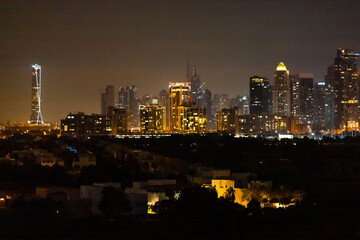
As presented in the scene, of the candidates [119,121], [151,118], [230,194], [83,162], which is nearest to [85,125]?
[119,121]

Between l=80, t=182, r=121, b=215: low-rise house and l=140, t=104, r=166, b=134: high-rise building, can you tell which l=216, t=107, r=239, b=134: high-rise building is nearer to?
l=140, t=104, r=166, b=134: high-rise building

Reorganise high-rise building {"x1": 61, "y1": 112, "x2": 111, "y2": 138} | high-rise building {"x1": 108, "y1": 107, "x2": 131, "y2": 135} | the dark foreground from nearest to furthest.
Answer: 1. the dark foreground
2. high-rise building {"x1": 108, "y1": 107, "x2": 131, "y2": 135}
3. high-rise building {"x1": 61, "y1": 112, "x2": 111, "y2": 138}

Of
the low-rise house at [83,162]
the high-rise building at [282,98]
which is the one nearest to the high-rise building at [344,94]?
the high-rise building at [282,98]

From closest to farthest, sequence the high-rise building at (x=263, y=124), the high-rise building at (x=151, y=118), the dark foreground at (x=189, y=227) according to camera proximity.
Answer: the dark foreground at (x=189, y=227) < the high-rise building at (x=151, y=118) < the high-rise building at (x=263, y=124)

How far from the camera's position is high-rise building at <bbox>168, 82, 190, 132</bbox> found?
6184 centimetres

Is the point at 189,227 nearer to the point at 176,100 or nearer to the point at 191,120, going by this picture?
the point at 191,120

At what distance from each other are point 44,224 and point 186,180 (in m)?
6.40

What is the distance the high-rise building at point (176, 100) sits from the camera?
61844 millimetres

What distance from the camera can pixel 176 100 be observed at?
63.8 meters

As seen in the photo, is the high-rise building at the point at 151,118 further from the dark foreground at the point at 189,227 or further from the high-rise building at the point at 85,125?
the dark foreground at the point at 189,227

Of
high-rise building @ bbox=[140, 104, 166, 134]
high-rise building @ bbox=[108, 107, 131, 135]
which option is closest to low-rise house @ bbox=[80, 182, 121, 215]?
high-rise building @ bbox=[108, 107, 131, 135]

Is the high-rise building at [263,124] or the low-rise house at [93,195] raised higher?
the high-rise building at [263,124]

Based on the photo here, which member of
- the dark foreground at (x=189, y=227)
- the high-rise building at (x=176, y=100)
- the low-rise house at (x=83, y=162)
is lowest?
the dark foreground at (x=189, y=227)

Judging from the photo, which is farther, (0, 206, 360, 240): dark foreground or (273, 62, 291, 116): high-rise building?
(273, 62, 291, 116): high-rise building
